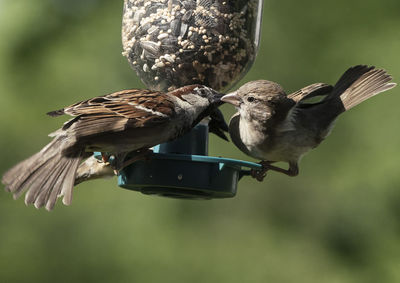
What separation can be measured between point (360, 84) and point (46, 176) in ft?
7.51

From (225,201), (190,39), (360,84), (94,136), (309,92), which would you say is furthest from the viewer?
(225,201)

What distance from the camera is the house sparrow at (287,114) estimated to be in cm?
474

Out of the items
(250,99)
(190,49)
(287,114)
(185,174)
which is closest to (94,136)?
(185,174)

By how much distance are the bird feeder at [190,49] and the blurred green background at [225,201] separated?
2346 mm

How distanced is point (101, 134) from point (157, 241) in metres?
2.91

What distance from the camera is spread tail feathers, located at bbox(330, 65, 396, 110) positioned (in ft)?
16.8

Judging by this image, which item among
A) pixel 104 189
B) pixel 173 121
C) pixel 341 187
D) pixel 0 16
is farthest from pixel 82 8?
pixel 173 121

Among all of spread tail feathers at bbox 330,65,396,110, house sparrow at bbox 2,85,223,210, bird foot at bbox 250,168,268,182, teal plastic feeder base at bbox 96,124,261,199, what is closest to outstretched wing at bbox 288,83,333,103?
spread tail feathers at bbox 330,65,396,110

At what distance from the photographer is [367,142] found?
289 inches

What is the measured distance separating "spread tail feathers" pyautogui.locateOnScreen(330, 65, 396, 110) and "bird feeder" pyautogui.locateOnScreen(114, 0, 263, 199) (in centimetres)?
71

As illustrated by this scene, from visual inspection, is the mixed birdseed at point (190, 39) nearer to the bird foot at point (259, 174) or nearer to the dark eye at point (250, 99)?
the dark eye at point (250, 99)

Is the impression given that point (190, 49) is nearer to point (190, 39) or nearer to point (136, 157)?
point (190, 39)

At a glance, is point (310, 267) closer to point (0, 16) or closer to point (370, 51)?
point (370, 51)

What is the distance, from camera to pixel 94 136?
4.30 metres
